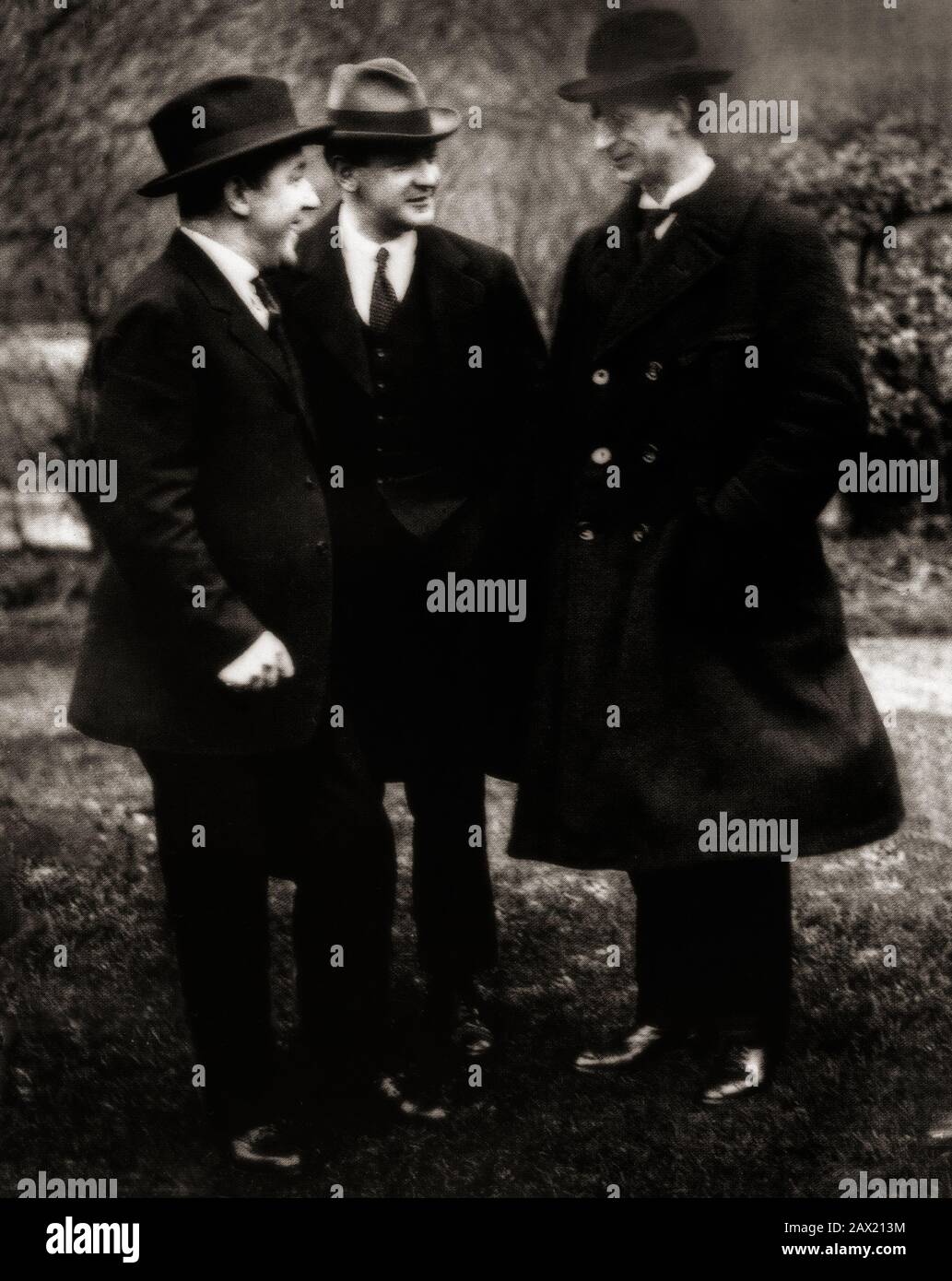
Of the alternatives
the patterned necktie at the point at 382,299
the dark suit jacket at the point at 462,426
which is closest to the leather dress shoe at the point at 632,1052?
the dark suit jacket at the point at 462,426

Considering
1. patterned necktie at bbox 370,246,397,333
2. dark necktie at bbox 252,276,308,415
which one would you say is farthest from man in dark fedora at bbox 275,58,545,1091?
dark necktie at bbox 252,276,308,415

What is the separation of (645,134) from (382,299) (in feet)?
2.51

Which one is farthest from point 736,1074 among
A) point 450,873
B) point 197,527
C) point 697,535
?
point 197,527

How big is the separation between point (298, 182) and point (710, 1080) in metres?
2.41

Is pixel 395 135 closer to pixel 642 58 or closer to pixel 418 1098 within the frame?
pixel 642 58

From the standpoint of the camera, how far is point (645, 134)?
14.2 feet

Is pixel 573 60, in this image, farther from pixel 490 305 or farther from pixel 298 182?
pixel 298 182

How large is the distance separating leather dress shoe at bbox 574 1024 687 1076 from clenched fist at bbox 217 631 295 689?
1.37 m

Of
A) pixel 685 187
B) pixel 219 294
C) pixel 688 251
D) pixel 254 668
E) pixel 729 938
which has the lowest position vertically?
pixel 729 938

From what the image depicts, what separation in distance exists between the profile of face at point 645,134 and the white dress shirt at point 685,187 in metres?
0.04

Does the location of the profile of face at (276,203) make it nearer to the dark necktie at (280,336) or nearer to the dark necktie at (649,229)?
the dark necktie at (280,336)

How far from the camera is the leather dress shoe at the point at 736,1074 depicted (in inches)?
176

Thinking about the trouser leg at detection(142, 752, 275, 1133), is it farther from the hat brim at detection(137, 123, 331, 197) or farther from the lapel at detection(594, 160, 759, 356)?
the lapel at detection(594, 160, 759, 356)

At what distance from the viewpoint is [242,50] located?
205 inches
